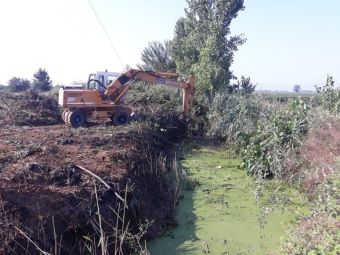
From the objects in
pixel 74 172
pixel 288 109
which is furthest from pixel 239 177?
pixel 74 172

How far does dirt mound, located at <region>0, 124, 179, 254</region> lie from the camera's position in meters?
5.12

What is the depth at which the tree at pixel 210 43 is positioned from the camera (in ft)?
58.4

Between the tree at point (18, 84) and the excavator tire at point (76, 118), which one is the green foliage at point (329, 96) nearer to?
the excavator tire at point (76, 118)

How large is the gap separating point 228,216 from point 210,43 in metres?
12.1

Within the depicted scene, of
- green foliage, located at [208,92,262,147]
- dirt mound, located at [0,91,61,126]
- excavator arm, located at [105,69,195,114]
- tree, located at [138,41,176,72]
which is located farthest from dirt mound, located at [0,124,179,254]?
tree, located at [138,41,176,72]

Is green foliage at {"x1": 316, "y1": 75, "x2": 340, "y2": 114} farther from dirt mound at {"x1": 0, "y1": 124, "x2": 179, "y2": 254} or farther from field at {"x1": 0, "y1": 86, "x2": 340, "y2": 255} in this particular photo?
dirt mound at {"x1": 0, "y1": 124, "x2": 179, "y2": 254}

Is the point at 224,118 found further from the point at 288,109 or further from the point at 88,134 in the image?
the point at 88,134

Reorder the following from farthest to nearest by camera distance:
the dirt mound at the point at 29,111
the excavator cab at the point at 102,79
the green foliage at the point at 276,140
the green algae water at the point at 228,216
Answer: the dirt mound at the point at 29,111 < the excavator cab at the point at 102,79 < the green foliage at the point at 276,140 < the green algae water at the point at 228,216

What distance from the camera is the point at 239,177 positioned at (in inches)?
400

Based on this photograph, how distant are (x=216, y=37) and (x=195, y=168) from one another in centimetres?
907

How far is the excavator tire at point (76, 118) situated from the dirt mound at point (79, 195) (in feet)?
9.52

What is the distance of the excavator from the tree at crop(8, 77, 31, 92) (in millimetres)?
26236

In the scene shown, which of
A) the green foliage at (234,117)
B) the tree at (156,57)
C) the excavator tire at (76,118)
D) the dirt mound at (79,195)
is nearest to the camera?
the dirt mound at (79,195)

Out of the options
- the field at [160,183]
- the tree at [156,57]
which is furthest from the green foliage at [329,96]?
the tree at [156,57]
